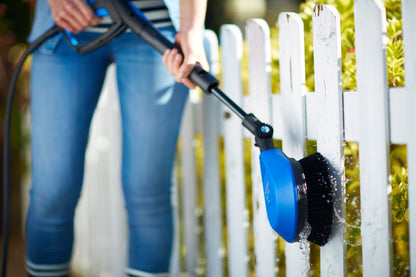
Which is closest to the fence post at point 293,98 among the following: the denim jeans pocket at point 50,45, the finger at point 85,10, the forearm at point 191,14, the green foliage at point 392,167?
the green foliage at point 392,167

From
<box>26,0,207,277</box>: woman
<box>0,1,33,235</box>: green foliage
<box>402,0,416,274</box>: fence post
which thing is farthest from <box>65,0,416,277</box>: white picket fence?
<box>0,1,33,235</box>: green foliage

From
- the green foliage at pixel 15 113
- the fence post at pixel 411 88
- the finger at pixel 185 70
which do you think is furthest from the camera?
the green foliage at pixel 15 113

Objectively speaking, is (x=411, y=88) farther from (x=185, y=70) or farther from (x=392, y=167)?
(x=185, y=70)

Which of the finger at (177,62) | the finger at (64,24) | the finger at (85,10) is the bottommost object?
the finger at (177,62)

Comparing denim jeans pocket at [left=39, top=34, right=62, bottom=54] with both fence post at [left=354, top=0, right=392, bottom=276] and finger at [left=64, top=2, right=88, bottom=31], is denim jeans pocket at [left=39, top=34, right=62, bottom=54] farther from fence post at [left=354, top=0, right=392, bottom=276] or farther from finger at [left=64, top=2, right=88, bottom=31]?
fence post at [left=354, top=0, right=392, bottom=276]

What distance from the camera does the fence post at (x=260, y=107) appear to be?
1221mm

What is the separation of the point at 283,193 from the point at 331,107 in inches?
9.2

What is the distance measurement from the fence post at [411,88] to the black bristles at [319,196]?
0.17m

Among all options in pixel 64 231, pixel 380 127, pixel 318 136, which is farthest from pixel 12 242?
pixel 380 127

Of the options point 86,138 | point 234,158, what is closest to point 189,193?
point 234,158

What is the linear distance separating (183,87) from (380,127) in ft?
1.87

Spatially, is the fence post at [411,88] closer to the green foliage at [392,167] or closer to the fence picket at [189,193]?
the green foliage at [392,167]

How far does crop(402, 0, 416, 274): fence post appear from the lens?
831mm

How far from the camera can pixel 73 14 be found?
1137 mm
